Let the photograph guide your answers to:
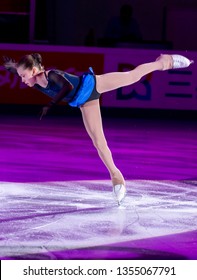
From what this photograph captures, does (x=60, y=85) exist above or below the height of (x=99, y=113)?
above

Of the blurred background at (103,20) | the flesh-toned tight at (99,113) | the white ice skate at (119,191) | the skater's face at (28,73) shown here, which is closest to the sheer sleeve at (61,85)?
the skater's face at (28,73)

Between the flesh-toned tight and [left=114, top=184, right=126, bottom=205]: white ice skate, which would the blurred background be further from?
[left=114, top=184, right=126, bottom=205]: white ice skate

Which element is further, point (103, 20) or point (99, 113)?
point (103, 20)

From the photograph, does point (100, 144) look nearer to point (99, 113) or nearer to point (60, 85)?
point (99, 113)

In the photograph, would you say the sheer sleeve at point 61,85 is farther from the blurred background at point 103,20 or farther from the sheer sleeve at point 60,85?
the blurred background at point 103,20

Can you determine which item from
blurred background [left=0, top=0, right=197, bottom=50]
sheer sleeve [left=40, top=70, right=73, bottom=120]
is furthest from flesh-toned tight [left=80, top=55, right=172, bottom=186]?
blurred background [left=0, top=0, right=197, bottom=50]

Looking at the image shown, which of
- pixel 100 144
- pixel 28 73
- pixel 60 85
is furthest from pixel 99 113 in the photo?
pixel 28 73

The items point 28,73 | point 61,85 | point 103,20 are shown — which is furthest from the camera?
point 103,20

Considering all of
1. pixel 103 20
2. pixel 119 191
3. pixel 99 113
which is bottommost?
pixel 103 20

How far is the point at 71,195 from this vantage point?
685cm

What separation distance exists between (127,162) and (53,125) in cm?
320
